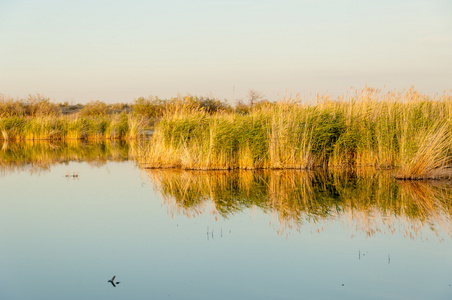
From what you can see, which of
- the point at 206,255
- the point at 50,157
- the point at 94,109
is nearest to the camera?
the point at 206,255

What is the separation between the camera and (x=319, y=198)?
990 cm

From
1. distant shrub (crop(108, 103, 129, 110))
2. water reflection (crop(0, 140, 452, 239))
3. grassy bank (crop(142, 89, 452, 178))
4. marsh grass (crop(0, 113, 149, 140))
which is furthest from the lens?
distant shrub (crop(108, 103, 129, 110))

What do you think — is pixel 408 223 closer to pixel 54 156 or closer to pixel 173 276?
pixel 173 276

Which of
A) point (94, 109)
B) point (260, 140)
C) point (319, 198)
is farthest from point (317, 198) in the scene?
point (94, 109)

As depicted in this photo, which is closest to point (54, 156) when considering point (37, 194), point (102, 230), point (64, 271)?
point (37, 194)

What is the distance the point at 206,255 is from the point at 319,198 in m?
4.09

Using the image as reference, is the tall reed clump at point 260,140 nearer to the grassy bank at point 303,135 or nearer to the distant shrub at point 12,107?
the grassy bank at point 303,135

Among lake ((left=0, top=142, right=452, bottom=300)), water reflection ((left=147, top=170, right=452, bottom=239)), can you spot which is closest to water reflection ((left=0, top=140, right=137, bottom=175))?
lake ((left=0, top=142, right=452, bottom=300))

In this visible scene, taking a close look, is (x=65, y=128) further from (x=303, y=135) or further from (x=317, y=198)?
(x=317, y=198)

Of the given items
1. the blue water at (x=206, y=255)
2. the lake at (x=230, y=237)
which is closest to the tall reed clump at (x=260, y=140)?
the lake at (x=230, y=237)

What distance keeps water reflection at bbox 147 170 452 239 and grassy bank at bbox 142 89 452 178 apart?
677mm

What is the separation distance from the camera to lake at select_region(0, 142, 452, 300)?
17.4ft

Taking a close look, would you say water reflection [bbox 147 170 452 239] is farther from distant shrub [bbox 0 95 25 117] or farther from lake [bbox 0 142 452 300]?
distant shrub [bbox 0 95 25 117]

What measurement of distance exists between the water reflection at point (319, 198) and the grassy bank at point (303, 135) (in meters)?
0.68
